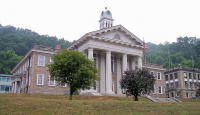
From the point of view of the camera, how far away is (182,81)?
2635 inches

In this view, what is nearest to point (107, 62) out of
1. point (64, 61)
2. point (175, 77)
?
point (64, 61)

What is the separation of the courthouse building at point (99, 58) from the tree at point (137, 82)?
7.79 metres

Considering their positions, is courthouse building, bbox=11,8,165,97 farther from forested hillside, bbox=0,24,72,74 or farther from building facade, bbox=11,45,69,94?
forested hillside, bbox=0,24,72,74

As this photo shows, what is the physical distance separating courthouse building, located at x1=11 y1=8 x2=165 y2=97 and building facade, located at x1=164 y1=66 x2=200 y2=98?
92.0 ft

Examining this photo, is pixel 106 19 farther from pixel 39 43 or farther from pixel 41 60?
pixel 39 43

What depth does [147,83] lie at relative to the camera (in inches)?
1153

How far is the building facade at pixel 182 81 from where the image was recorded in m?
66.7

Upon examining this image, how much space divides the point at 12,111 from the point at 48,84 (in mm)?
23690

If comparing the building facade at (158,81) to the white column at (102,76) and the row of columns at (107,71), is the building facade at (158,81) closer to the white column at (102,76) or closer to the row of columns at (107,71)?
the row of columns at (107,71)

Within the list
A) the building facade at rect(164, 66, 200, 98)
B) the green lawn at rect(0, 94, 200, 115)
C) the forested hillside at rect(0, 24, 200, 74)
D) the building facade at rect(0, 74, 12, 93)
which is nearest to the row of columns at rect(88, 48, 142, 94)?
the green lawn at rect(0, 94, 200, 115)

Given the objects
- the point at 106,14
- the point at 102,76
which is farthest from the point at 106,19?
the point at 102,76

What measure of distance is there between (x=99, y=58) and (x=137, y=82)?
14.9 m

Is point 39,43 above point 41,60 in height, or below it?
above

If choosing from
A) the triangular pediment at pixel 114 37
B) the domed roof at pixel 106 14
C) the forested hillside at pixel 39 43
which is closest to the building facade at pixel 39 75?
the triangular pediment at pixel 114 37
